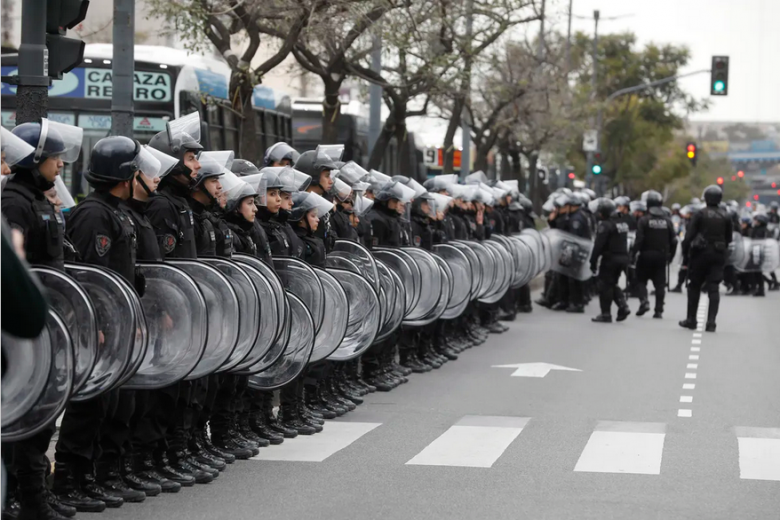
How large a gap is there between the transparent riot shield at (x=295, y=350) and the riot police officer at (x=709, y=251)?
11.3m

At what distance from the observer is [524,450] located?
9.57 meters

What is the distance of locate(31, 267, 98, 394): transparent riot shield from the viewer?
6.46 m

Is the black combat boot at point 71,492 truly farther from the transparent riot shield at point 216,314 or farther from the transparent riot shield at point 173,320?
the transparent riot shield at point 216,314

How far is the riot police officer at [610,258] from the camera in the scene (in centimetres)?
2170

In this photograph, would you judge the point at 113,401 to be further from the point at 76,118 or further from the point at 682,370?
the point at 76,118

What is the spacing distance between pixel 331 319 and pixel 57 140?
406cm

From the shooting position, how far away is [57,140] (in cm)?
679

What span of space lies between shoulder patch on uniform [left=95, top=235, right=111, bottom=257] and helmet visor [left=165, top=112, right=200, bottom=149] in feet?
4.48

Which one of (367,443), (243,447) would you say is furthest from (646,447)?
(243,447)

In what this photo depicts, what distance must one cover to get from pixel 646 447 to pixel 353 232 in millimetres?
3565

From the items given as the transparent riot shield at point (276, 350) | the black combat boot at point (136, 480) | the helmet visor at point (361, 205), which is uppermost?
the helmet visor at point (361, 205)

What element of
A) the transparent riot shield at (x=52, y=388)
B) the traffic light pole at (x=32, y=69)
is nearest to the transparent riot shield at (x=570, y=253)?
the traffic light pole at (x=32, y=69)

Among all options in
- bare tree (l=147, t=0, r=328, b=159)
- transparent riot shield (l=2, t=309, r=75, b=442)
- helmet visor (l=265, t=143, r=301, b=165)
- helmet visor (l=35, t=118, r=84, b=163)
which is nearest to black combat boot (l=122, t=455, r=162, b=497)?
transparent riot shield (l=2, t=309, r=75, b=442)

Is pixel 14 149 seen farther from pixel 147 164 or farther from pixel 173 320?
pixel 173 320
